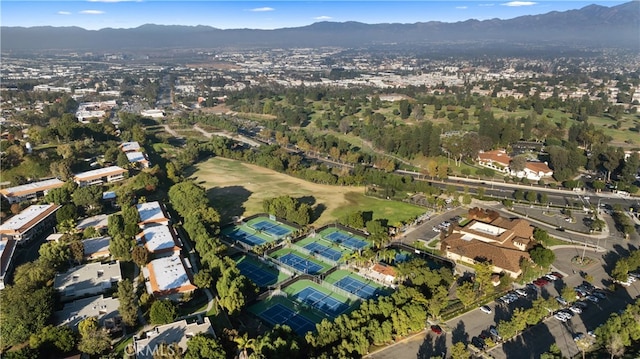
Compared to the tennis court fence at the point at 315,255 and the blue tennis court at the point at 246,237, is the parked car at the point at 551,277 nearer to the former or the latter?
the tennis court fence at the point at 315,255

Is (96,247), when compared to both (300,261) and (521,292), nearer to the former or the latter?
(300,261)

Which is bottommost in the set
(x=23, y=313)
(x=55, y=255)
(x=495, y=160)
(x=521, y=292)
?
(x=521, y=292)

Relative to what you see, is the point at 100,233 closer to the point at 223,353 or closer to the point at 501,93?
the point at 223,353

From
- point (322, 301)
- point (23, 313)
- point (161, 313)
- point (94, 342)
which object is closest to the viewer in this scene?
point (94, 342)

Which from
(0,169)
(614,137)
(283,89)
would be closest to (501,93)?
(614,137)

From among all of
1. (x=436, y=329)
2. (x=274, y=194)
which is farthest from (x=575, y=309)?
(x=274, y=194)

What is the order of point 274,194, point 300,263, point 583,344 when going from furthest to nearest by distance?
point 274,194 < point 300,263 < point 583,344

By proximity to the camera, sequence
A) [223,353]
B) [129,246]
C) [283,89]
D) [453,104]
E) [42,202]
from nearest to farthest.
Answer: [223,353] → [129,246] → [42,202] → [453,104] → [283,89]
